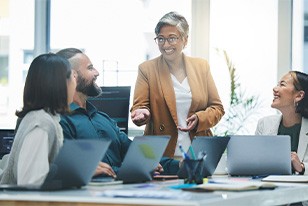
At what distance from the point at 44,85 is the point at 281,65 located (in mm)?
3710

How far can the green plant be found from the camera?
21.6 ft

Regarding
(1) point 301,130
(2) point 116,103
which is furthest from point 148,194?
(2) point 116,103

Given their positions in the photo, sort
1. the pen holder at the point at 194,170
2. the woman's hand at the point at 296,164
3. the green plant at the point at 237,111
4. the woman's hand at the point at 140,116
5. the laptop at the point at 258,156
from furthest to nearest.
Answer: the green plant at the point at 237,111 < the woman's hand at the point at 140,116 < the woman's hand at the point at 296,164 < the laptop at the point at 258,156 < the pen holder at the point at 194,170

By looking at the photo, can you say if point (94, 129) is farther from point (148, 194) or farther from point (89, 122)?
point (148, 194)

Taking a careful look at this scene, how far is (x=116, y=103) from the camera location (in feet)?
16.5

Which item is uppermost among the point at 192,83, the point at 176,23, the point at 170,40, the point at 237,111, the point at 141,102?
the point at 176,23

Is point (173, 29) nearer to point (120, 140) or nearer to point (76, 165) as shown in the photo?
point (120, 140)

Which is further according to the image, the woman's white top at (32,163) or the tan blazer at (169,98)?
the tan blazer at (169,98)

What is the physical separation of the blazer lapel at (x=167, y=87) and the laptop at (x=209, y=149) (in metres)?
0.89

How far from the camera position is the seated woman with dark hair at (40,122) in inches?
117

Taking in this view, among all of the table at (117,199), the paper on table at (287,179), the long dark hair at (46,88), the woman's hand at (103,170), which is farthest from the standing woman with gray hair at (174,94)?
the table at (117,199)

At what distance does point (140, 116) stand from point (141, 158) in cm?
116

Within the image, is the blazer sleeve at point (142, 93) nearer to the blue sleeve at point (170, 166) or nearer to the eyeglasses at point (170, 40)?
the eyeglasses at point (170, 40)

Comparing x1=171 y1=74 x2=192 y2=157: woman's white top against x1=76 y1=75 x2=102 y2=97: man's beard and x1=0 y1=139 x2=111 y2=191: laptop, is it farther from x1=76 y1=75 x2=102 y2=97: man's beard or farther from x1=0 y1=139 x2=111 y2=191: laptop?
x1=0 y1=139 x2=111 y2=191: laptop
